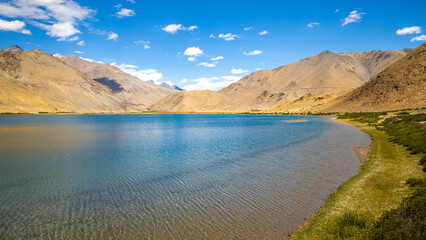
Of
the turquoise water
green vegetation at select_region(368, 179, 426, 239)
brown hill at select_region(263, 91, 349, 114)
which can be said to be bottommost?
the turquoise water

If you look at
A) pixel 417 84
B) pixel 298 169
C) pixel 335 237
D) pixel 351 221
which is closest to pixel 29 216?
pixel 335 237

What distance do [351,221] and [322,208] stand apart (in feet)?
6.82

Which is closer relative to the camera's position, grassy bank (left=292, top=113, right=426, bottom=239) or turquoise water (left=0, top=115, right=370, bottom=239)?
grassy bank (left=292, top=113, right=426, bottom=239)

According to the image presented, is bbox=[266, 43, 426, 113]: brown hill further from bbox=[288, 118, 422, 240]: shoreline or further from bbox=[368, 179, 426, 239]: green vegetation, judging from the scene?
bbox=[368, 179, 426, 239]: green vegetation

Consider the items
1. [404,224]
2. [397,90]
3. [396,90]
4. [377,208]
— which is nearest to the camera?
[404,224]

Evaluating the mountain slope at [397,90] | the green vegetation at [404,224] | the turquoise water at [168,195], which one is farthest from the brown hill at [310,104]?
the green vegetation at [404,224]

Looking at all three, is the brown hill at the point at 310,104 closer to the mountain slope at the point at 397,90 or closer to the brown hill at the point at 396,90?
the brown hill at the point at 396,90

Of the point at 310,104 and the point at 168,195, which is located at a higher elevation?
the point at 310,104

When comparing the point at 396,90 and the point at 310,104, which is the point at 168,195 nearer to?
the point at 396,90

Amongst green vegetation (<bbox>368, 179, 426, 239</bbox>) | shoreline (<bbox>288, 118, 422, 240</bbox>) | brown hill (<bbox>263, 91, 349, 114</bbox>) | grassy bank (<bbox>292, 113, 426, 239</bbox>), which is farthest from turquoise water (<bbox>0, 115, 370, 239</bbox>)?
brown hill (<bbox>263, 91, 349, 114</bbox>)

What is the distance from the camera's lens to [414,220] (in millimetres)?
6559

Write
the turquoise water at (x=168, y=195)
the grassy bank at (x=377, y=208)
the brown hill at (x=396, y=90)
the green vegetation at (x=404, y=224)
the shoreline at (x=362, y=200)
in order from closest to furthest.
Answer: the green vegetation at (x=404, y=224), the grassy bank at (x=377, y=208), the shoreline at (x=362, y=200), the turquoise water at (x=168, y=195), the brown hill at (x=396, y=90)

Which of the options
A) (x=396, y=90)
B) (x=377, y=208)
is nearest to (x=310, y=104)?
(x=396, y=90)

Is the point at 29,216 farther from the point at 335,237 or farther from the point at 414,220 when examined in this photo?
the point at 414,220
